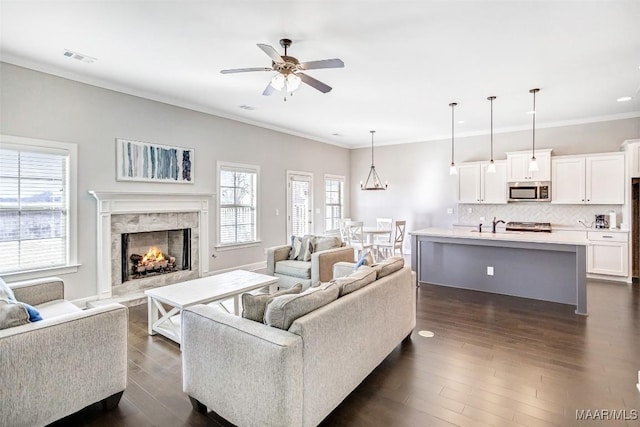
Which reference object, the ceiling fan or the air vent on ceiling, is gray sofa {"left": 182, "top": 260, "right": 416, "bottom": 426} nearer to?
the ceiling fan

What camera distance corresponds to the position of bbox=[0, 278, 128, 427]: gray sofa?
178 cm

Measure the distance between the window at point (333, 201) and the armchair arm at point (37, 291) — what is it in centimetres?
608

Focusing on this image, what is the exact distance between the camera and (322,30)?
9.96ft

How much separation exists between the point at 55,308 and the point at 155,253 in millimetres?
2363

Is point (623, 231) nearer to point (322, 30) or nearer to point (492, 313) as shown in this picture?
point (492, 313)

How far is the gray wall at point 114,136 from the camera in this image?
3.78m

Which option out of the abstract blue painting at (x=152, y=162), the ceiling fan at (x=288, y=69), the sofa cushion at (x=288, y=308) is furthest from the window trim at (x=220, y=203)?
the sofa cushion at (x=288, y=308)

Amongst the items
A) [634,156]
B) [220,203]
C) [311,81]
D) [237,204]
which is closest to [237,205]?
[237,204]

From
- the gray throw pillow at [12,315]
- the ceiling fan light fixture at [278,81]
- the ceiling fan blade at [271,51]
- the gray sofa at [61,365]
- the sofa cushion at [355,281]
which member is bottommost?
the gray sofa at [61,365]

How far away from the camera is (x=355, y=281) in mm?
2496

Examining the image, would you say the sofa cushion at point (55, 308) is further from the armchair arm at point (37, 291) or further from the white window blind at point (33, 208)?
the white window blind at point (33, 208)

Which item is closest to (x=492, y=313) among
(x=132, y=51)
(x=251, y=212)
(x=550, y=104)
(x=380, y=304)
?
(x=380, y=304)

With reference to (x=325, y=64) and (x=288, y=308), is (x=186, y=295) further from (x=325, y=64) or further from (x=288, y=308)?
(x=325, y=64)

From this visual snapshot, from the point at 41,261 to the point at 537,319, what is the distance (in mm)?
5901
